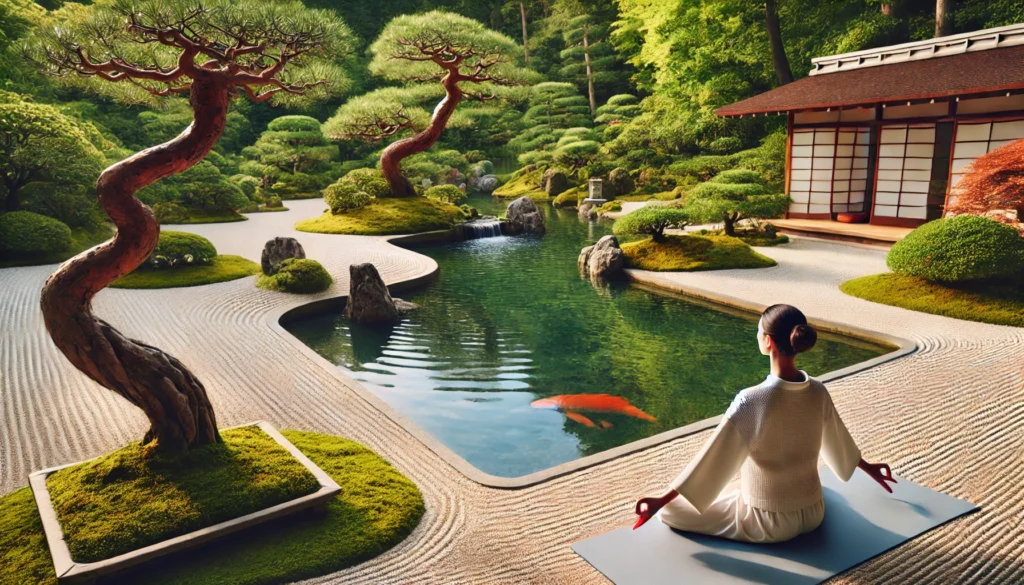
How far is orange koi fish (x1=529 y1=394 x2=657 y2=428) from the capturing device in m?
5.84

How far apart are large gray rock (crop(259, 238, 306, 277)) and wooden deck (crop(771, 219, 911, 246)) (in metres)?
10.5

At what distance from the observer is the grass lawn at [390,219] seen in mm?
16094

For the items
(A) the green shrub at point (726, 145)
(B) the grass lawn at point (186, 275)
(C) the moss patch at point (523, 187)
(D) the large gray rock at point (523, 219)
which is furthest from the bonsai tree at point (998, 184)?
(C) the moss patch at point (523, 187)

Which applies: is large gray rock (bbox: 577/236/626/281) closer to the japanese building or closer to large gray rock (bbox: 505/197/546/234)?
large gray rock (bbox: 505/197/546/234)

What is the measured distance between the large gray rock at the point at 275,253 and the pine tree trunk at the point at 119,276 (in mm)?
7101

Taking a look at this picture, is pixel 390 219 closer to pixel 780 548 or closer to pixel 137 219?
pixel 137 219

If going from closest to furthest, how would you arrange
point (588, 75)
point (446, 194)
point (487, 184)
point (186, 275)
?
1. point (186, 275)
2. point (446, 194)
3. point (487, 184)
4. point (588, 75)

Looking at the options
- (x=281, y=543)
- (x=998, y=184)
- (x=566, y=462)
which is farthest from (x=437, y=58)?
(x=281, y=543)

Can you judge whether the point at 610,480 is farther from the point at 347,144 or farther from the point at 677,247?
the point at 347,144

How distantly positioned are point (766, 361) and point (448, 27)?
11.7 m

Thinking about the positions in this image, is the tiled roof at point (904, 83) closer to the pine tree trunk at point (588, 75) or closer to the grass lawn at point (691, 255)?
the grass lawn at point (691, 255)

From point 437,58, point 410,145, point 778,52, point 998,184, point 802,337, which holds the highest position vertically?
point 437,58

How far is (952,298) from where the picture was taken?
27.2 feet

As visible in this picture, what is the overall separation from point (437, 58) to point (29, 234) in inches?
368
